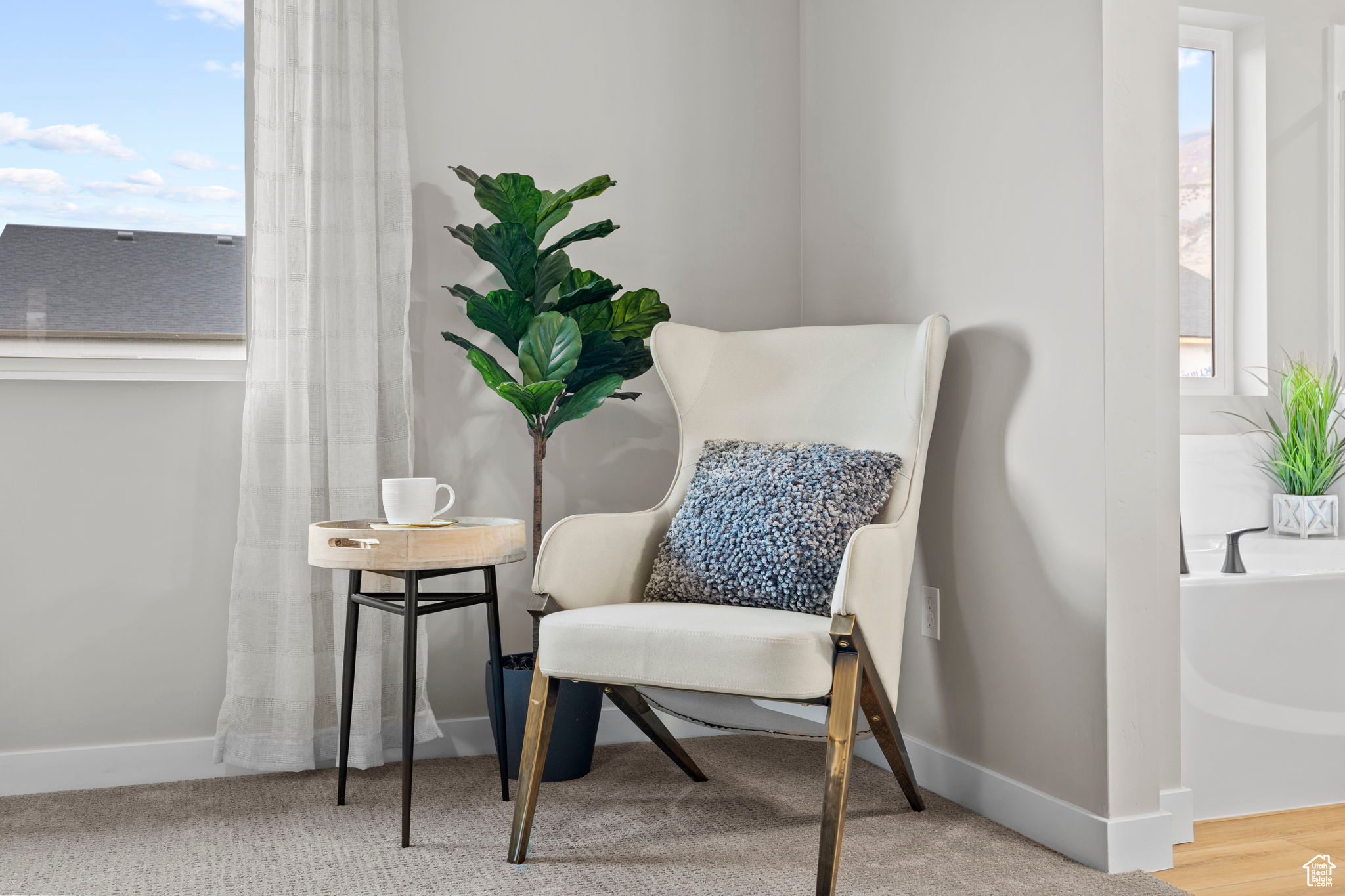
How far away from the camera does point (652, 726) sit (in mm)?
2234

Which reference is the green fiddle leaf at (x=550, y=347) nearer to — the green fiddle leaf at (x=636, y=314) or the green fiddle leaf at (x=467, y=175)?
the green fiddle leaf at (x=636, y=314)

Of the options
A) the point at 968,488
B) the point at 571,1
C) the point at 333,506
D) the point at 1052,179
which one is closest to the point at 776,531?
the point at 968,488

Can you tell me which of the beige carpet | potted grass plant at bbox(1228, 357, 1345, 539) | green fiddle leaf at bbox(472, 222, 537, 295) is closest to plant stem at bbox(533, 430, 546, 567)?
green fiddle leaf at bbox(472, 222, 537, 295)

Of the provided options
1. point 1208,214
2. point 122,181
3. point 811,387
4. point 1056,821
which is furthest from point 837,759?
point 1208,214

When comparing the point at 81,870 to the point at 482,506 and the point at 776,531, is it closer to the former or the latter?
the point at 482,506

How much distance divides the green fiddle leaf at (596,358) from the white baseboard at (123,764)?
0.92 meters

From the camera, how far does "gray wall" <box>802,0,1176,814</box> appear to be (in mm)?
1825

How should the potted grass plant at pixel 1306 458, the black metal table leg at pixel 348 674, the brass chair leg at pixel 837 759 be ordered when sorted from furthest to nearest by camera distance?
the potted grass plant at pixel 1306 458 < the black metal table leg at pixel 348 674 < the brass chair leg at pixel 837 759

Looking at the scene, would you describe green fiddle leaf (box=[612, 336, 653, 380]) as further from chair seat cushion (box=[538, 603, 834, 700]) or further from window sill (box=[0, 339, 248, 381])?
window sill (box=[0, 339, 248, 381])

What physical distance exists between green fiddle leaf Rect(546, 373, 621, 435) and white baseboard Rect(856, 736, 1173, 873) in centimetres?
107

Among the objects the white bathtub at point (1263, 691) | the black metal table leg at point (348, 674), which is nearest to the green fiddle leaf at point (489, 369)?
the black metal table leg at point (348, 674)

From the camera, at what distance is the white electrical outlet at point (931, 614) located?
89.4 inches

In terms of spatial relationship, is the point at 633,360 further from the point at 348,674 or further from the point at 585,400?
the point at 348,674

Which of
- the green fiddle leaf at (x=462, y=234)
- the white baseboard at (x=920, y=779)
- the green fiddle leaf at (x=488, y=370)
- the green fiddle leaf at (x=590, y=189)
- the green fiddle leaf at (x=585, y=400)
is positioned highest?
the green fiddle leaf at (x=590, y=189)
